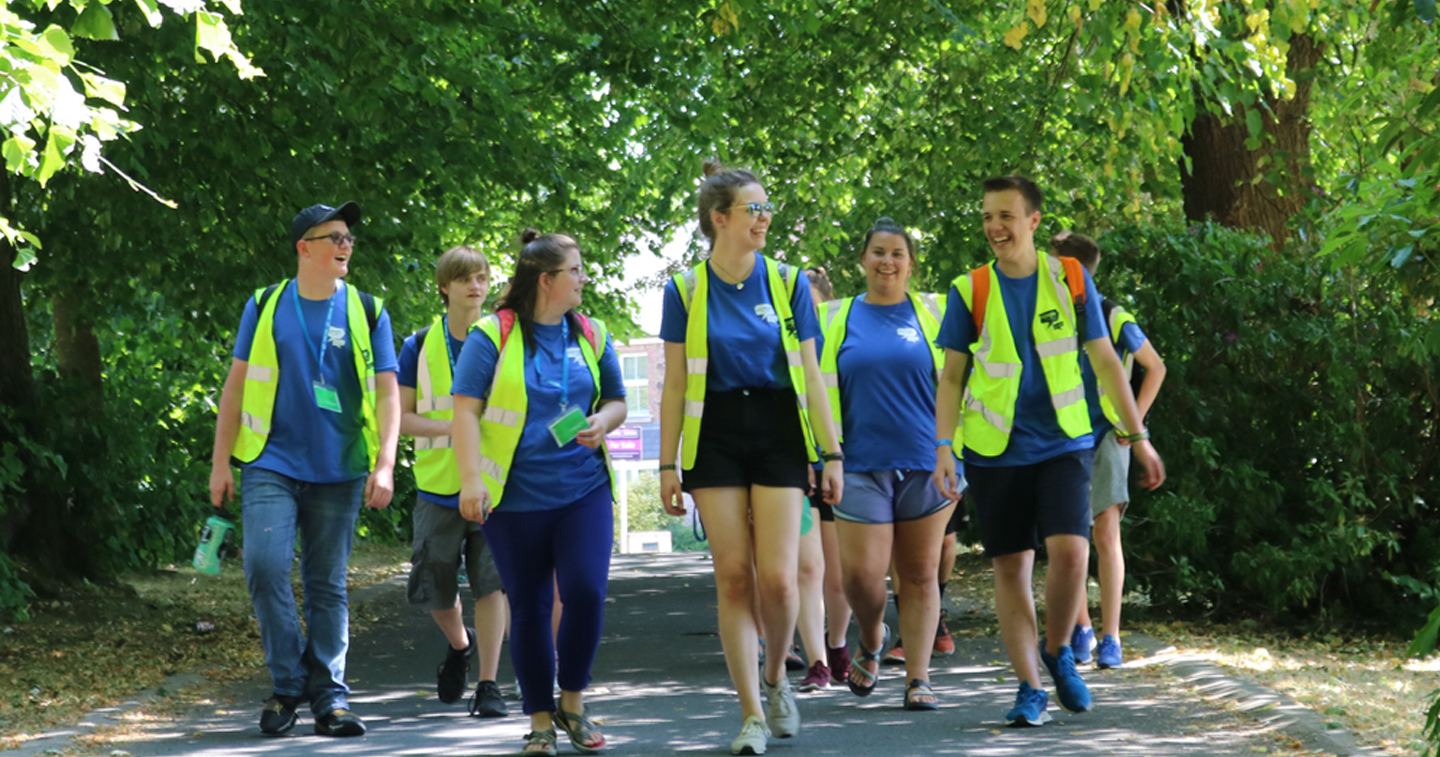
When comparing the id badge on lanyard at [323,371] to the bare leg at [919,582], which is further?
the bare leg at [919,582]

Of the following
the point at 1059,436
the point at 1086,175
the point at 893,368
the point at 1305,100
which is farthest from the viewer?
the point at 1086,175

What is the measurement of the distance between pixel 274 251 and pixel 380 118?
1149 mm

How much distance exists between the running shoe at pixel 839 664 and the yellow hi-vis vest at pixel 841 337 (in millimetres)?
1108

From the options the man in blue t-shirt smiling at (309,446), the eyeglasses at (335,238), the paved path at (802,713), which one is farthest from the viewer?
the eyeglasses at (335,238)

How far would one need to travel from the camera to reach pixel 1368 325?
30.9 feet

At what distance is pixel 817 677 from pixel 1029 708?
5.01 ft

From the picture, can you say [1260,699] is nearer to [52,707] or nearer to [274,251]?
[52,707]

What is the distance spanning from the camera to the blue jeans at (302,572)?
6.50 meters

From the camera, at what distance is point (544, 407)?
590cm

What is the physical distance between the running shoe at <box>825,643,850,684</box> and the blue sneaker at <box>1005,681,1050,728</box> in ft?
4.81

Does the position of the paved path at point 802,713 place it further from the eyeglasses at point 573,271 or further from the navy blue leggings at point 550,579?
the eyeglasses at point 573,271

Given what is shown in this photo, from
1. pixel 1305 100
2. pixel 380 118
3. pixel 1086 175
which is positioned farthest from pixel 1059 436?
pixel 1086 175

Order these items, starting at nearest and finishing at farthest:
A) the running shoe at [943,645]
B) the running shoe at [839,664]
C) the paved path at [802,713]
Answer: the paved path at [802,713] → the running shoe at [839,664] → the running shoe at [943,645]

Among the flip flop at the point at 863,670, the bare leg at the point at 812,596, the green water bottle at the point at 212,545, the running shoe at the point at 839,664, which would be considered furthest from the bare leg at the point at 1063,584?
the green water bottle at the point at 212,545
